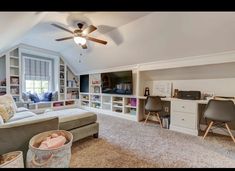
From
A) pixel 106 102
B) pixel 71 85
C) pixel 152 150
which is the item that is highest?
pixel 71 85

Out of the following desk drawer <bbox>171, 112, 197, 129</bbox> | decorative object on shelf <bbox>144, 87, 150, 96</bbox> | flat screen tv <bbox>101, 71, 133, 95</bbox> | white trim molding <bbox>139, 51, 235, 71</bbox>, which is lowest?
desk drawer <bbox>171, 112, 197, 129</bbox>

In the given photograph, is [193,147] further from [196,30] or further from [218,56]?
[196,30]

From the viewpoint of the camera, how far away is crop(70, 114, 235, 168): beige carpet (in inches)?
72.4

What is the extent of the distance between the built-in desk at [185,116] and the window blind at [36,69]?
492 cm

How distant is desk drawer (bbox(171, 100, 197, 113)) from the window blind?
4.92 m

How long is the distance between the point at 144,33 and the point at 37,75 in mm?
4432

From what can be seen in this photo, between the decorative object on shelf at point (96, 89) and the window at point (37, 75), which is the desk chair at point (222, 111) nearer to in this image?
the decorative object on shelf at point (96, 89)

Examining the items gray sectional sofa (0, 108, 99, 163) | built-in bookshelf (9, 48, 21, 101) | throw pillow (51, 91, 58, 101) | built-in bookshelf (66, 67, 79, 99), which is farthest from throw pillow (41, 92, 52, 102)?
gray sectional sofa (0, 108, 99, 163)

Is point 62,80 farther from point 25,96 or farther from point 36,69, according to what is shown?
point 25,96

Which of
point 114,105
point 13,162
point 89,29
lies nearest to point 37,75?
point 114,105

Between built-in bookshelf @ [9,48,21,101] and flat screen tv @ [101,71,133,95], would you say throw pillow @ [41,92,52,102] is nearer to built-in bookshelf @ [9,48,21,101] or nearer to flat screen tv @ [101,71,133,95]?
built-in bookshelf @ [9,48,21,101]

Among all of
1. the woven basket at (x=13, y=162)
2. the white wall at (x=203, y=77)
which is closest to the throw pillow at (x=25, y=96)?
the woven basket at (x=13, y=162)

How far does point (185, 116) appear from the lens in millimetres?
3057

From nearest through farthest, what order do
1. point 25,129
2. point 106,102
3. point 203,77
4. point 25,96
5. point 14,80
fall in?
point 25,129 < point 203,77 < point 14,80 < point 25,96 < point 106,102
